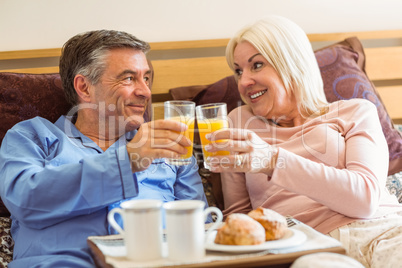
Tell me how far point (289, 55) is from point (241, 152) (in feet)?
2.00

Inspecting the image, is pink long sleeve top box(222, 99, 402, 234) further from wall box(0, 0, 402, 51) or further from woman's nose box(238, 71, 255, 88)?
wall box(0, 0, 402, 51)

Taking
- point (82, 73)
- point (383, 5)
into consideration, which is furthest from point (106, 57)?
point (383, 5)

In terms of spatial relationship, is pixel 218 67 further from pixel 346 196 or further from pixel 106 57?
pixel 346 196

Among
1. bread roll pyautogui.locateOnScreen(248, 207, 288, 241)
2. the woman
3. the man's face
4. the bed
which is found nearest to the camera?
bread roll pyautogui.locateOnScreen(248, 207, 288, 241)

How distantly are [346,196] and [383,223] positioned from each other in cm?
18

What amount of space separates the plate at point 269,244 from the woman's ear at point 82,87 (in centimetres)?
94

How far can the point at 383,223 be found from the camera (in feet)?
5.12

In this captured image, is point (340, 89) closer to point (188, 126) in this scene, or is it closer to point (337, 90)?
point (337, 90)

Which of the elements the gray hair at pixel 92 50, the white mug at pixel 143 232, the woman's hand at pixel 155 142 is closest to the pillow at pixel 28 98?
the gray hair at pixel 92 50

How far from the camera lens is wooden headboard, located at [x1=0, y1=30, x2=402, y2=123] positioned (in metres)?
2.38

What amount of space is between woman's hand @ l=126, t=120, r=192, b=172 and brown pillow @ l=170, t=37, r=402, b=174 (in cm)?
81

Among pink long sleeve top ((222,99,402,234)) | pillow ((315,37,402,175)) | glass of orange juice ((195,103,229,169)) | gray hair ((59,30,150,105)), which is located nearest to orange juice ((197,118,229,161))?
glass of orange juice ((195,103,229,169))


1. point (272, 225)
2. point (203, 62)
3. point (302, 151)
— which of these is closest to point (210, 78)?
point (203, 62)

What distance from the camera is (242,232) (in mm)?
1097
